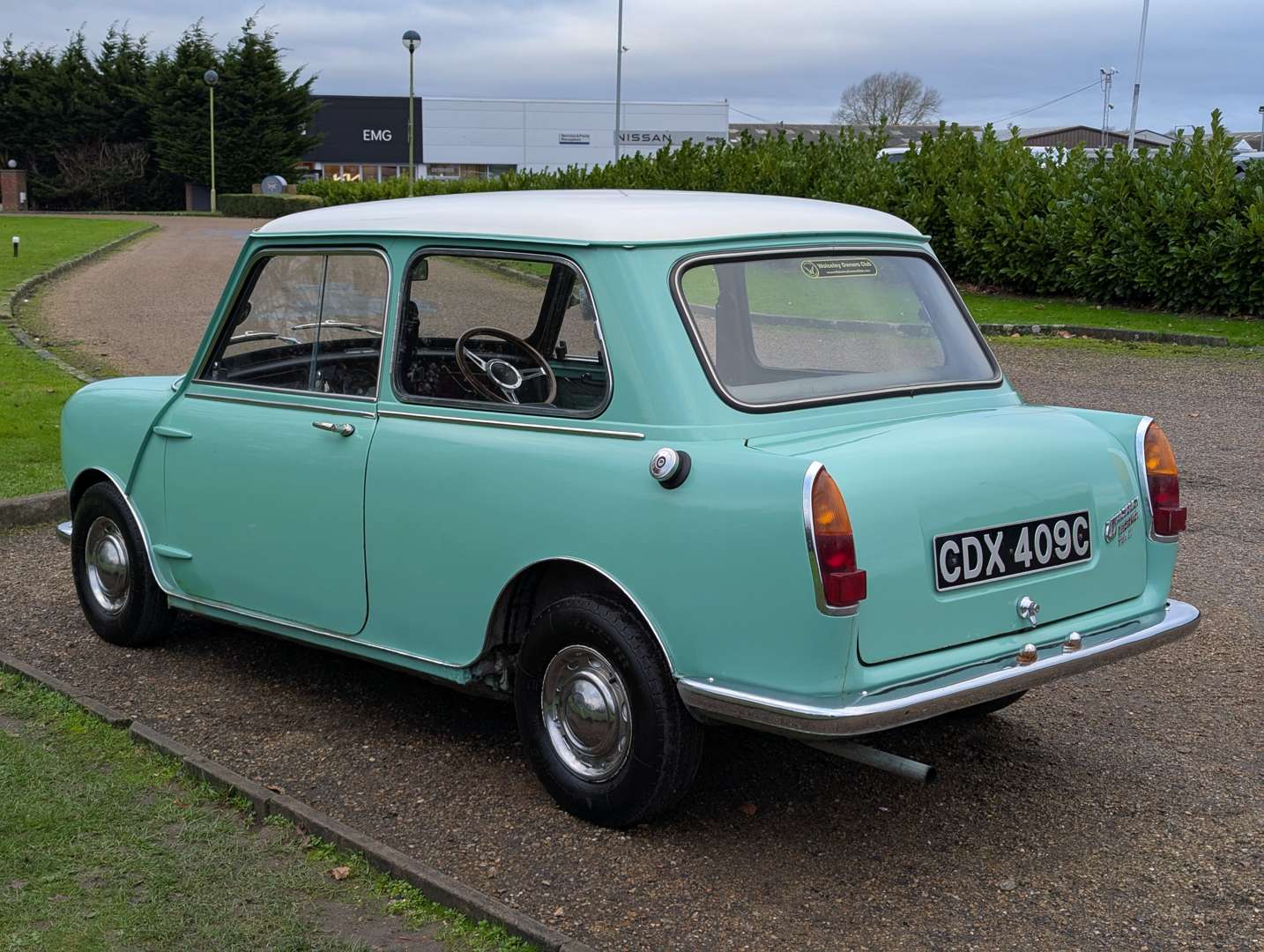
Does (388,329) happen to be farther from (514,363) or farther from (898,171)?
(898,171)

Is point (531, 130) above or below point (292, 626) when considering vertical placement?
above

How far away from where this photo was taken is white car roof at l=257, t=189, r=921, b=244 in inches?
165

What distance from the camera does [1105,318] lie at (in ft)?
58.0

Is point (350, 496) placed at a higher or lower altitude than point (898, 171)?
lower

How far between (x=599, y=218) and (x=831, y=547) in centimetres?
130

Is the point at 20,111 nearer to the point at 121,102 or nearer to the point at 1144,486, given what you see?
the point at 121,102

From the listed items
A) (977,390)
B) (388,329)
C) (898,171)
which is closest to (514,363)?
(388,329)

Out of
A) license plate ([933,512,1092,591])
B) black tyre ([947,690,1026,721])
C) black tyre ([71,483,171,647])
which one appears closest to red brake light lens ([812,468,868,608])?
license plate ([933,512,1092,591])

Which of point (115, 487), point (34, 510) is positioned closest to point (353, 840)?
point (115, 487)

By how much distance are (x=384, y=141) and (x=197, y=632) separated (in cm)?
7963

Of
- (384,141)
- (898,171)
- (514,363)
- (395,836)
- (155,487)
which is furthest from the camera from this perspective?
(384,141)

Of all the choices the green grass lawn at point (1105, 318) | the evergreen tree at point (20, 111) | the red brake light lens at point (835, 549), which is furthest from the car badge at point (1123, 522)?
the evergreen tree at point (20, 111)

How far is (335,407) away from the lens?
4785 millimetres

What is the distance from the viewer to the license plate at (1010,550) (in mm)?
3746
